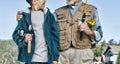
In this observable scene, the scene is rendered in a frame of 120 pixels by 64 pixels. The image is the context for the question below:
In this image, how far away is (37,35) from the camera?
6.41m

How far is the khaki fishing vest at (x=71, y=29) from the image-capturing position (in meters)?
6.66

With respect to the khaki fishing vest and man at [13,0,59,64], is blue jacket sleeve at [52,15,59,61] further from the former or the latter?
the khaki fishing vest

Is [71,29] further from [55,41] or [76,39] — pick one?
[55,41]

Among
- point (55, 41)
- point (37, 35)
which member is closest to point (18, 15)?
point (37, 35)

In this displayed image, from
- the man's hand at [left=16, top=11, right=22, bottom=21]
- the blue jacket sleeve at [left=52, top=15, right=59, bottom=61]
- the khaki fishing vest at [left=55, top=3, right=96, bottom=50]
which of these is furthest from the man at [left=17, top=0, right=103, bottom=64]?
the man's hand at [left=16, top=11, right=22, bottom=21]

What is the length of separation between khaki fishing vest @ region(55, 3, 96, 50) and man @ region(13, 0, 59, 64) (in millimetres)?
248

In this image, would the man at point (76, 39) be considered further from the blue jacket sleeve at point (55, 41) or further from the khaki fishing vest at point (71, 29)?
the blue jacket sleeve at point (55, 41)

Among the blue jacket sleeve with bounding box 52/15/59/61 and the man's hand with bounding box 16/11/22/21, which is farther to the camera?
the man's hand with bounding box 16/11/22/21

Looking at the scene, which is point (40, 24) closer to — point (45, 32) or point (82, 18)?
point (45, 32)

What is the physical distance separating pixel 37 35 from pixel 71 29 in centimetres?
55

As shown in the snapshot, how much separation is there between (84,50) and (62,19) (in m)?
0.54

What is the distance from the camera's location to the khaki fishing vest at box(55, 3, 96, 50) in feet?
21.9

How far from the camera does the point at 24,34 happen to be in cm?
642

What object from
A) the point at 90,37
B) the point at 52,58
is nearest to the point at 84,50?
the point at 90,37
